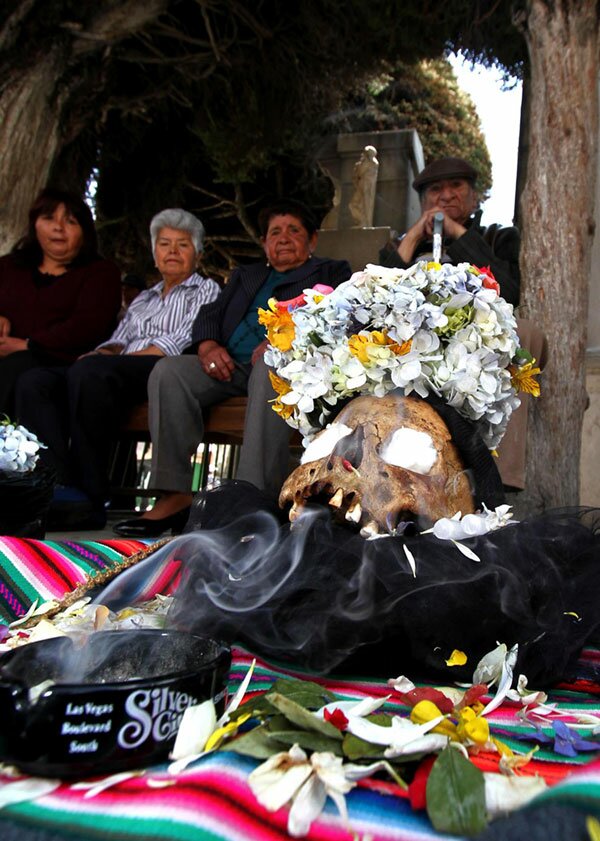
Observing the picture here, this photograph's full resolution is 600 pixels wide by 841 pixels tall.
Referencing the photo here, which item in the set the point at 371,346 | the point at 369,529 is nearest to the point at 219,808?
the point at 369,529

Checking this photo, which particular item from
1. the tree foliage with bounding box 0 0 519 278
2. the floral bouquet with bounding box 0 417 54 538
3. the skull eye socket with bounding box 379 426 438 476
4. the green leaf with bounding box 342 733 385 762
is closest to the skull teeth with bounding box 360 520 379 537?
the skull eye socket with bounding box 379 426 438 476

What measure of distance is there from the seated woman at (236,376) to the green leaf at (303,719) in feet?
8.11

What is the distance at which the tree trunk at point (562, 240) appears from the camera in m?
3.65

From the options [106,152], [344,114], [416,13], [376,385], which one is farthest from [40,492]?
Answer: [344,114]

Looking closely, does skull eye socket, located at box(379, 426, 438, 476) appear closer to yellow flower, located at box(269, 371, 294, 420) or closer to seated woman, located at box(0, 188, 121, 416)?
yellow flower, located at box(269, 371, 294, 420)

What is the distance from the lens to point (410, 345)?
1915 mm

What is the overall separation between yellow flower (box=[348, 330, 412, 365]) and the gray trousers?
5.54 ft

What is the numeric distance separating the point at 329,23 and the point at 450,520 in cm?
525

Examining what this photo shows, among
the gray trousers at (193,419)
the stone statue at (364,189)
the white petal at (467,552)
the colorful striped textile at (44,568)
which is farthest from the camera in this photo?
the stone statue at (364,189)

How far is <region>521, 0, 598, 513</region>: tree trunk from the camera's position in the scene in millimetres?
3646

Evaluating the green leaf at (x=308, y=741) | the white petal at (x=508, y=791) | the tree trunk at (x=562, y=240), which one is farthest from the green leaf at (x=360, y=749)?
the tree trunk at (x=562, y=240)

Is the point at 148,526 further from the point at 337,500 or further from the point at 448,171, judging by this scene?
the point at 448,171

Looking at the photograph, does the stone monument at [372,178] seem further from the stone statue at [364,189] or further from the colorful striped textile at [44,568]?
the colorful striped textile at [44,568]

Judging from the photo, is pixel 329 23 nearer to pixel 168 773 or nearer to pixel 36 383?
pixel 36 383
